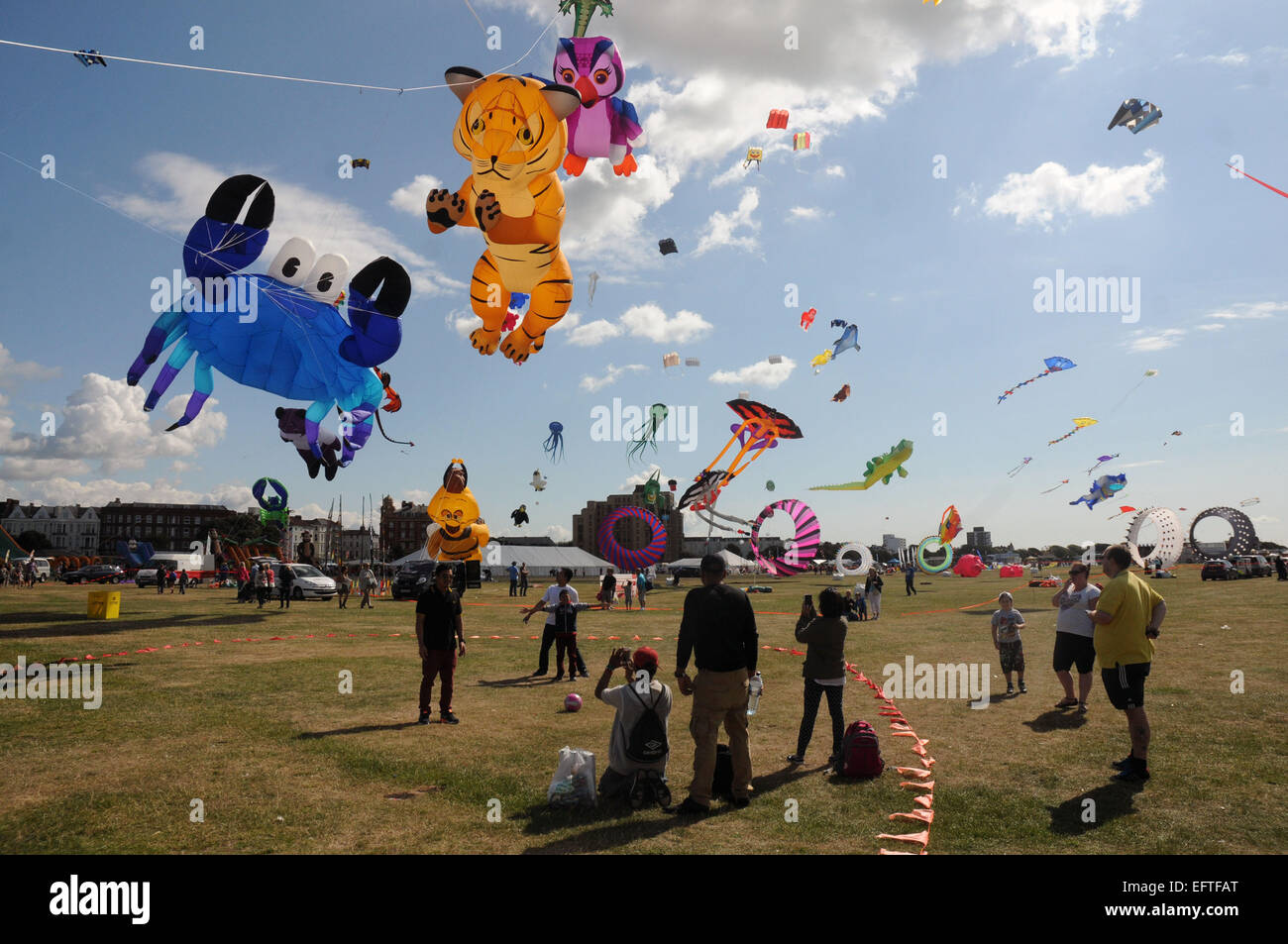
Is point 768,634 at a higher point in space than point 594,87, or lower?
lower

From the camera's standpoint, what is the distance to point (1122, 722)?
9227mm

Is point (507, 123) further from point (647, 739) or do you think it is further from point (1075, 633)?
point (1075, 633)

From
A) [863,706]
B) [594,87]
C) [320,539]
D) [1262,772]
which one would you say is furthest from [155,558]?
[320,539]

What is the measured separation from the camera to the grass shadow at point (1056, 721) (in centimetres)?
916

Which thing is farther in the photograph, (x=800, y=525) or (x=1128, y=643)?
(x=800, y=525)

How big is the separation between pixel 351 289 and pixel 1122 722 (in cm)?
1928

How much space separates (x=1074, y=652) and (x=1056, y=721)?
1187 millimetres

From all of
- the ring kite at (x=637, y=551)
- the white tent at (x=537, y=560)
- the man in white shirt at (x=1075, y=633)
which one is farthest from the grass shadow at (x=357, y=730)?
the white tent at (x=537, y=560)

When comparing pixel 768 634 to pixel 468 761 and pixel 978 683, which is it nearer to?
pixel 978 683

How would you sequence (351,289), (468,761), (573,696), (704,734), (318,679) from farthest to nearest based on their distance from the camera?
(351,289) < (318,679) < (573,696) < (468,761) < (704,734)

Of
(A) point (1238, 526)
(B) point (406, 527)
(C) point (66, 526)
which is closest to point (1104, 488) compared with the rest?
(A) point (1238, 526)

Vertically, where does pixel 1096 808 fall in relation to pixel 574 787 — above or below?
below

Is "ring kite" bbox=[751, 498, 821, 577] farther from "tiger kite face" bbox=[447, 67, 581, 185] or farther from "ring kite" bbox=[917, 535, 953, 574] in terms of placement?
"tiger kite face" bbox=[447, 67, 581, 185]

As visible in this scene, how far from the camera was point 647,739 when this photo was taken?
21.0 ft
